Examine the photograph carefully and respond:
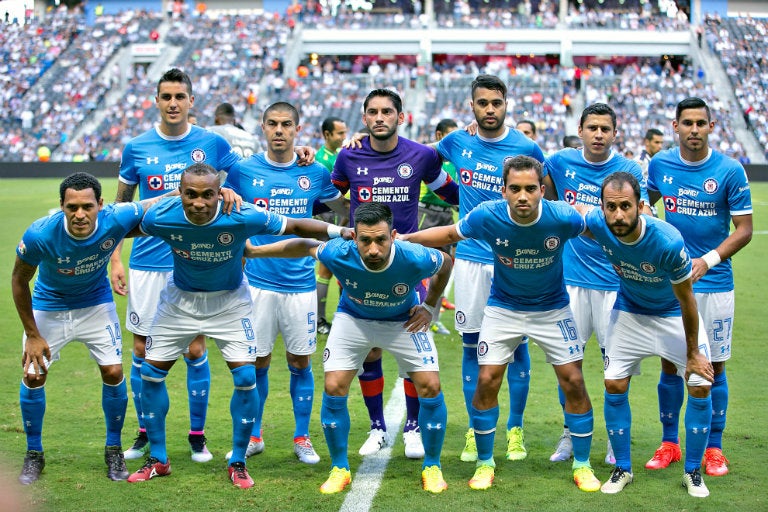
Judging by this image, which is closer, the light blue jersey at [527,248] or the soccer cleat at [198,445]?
the light blue jersey at [527,248]

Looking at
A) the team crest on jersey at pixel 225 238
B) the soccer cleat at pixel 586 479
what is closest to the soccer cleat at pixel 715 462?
the soccer cleat at pixel 586 479

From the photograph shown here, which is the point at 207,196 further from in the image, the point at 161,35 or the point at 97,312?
the point at 161,35

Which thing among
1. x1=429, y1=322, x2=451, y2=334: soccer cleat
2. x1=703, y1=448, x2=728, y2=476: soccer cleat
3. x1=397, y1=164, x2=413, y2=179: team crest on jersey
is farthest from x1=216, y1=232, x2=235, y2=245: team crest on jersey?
x1=429, y1=322, x2=451, y2=334: soccer cleat

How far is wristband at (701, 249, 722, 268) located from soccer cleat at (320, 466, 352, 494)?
2.77m

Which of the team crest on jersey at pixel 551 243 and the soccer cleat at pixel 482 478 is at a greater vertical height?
the team crest on jersey at pixel 551 243

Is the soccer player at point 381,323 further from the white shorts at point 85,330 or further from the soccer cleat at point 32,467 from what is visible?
the soccer cleat at point 32,467

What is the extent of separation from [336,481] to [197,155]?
9.07 ft

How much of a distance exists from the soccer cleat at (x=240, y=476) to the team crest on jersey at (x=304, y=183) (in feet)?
7.06

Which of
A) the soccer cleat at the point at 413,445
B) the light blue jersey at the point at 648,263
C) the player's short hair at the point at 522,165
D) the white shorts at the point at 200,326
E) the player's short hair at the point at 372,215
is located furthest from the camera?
the soccer cleat at the point at 413,445

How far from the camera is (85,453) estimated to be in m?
6.67

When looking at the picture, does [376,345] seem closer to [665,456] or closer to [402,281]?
[402,281]

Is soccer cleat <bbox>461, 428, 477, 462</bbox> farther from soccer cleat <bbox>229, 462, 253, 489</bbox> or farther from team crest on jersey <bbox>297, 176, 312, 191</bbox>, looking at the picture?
team crest on jersey <bbox>297, 176, 312, 191</bbox>

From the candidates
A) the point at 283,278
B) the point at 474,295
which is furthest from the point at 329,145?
the point at 474,295

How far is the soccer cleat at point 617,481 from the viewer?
19.2 feet
